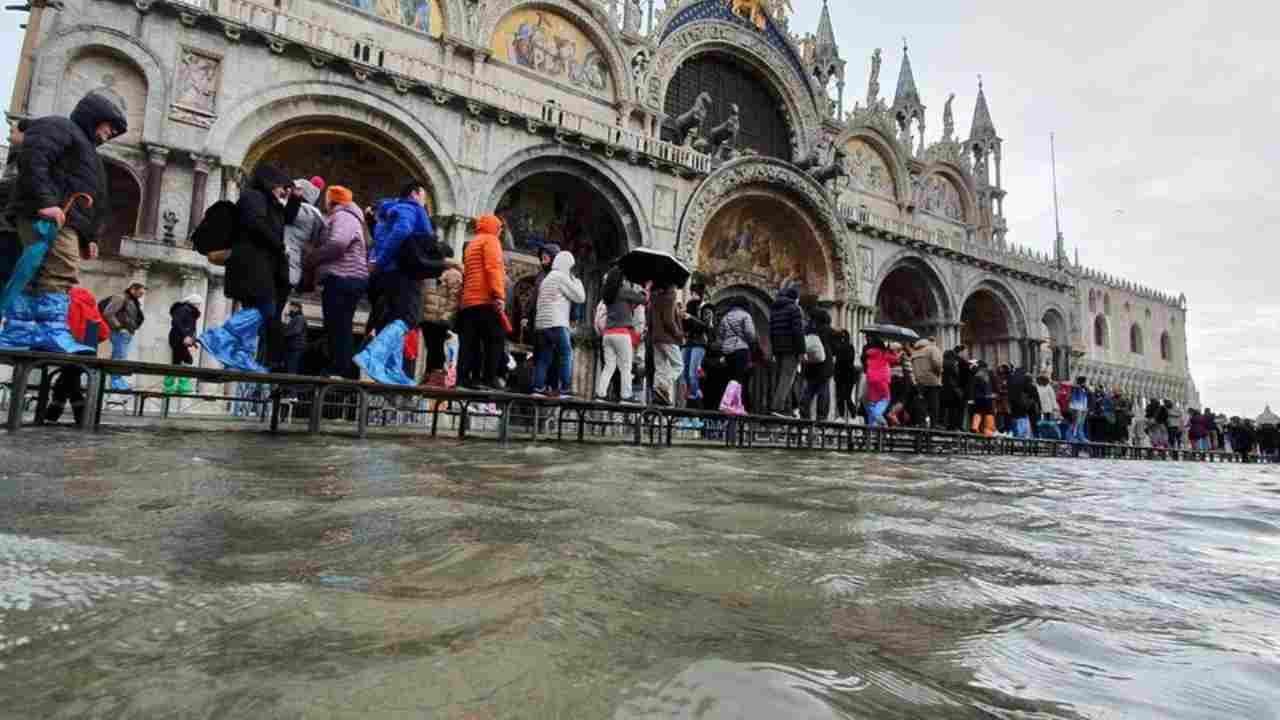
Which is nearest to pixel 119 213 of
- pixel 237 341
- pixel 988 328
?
pixel 237 341

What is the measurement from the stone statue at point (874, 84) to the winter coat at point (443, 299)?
19235 millimetres

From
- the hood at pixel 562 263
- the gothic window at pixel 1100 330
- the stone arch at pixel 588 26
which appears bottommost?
the hood at pixel 562 263

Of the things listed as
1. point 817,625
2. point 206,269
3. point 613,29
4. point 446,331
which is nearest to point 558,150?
point 613,29

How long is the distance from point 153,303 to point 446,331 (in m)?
6.55

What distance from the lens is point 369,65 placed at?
11.4 meters

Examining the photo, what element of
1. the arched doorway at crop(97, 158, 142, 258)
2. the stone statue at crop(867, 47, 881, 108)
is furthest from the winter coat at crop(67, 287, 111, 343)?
the stone statue at crop(867, 47, 881, 108)

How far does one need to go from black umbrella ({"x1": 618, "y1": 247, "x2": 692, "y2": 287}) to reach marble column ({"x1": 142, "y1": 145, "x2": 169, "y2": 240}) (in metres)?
7.38

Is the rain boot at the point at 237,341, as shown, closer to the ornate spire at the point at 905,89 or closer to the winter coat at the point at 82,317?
the winter coat at the point at 82,317

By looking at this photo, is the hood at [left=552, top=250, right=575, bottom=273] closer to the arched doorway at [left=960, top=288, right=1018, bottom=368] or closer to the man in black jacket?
the man in black jacket

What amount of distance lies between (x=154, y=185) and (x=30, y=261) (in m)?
7.58

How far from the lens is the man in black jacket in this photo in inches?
149

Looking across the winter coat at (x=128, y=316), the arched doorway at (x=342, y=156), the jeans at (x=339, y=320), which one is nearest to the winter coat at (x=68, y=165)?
the jeans at (x=339, y=320)

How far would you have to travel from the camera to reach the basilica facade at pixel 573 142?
10336 millimetres

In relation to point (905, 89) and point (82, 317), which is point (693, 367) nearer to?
point (82, 317)
